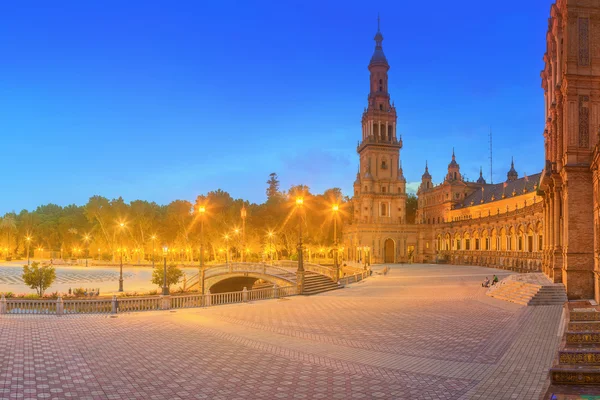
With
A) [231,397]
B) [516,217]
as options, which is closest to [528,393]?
[231,397]

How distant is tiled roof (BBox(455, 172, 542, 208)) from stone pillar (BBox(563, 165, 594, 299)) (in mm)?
48565

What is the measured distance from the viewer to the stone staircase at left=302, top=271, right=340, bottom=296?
111ft

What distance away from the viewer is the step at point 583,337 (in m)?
11.2

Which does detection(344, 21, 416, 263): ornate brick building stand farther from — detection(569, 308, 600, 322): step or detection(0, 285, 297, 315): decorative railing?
detection(569, 308, 600, 322): step

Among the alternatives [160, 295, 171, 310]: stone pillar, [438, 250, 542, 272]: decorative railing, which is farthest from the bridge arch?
[438, 250, 542, 272]: decorative railing

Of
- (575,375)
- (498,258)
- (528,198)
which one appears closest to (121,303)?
(575,375)

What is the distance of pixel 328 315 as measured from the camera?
22.5m

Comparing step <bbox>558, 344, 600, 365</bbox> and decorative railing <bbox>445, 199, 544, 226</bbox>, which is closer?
step <bbox>558, 344, 600, 365</bbox>

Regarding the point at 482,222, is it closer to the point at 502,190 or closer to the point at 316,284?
the point at 502,190

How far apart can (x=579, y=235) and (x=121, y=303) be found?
88.8 ft

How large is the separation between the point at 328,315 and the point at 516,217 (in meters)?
49.5

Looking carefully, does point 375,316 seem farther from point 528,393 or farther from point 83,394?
point 83,394

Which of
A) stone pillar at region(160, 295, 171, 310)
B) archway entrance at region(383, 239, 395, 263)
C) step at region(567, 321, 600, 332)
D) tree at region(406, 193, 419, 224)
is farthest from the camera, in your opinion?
tree at region(406, 193, 419, 224)

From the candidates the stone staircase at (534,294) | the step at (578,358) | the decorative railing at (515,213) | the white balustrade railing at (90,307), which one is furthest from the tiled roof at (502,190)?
the step at (578,358)
